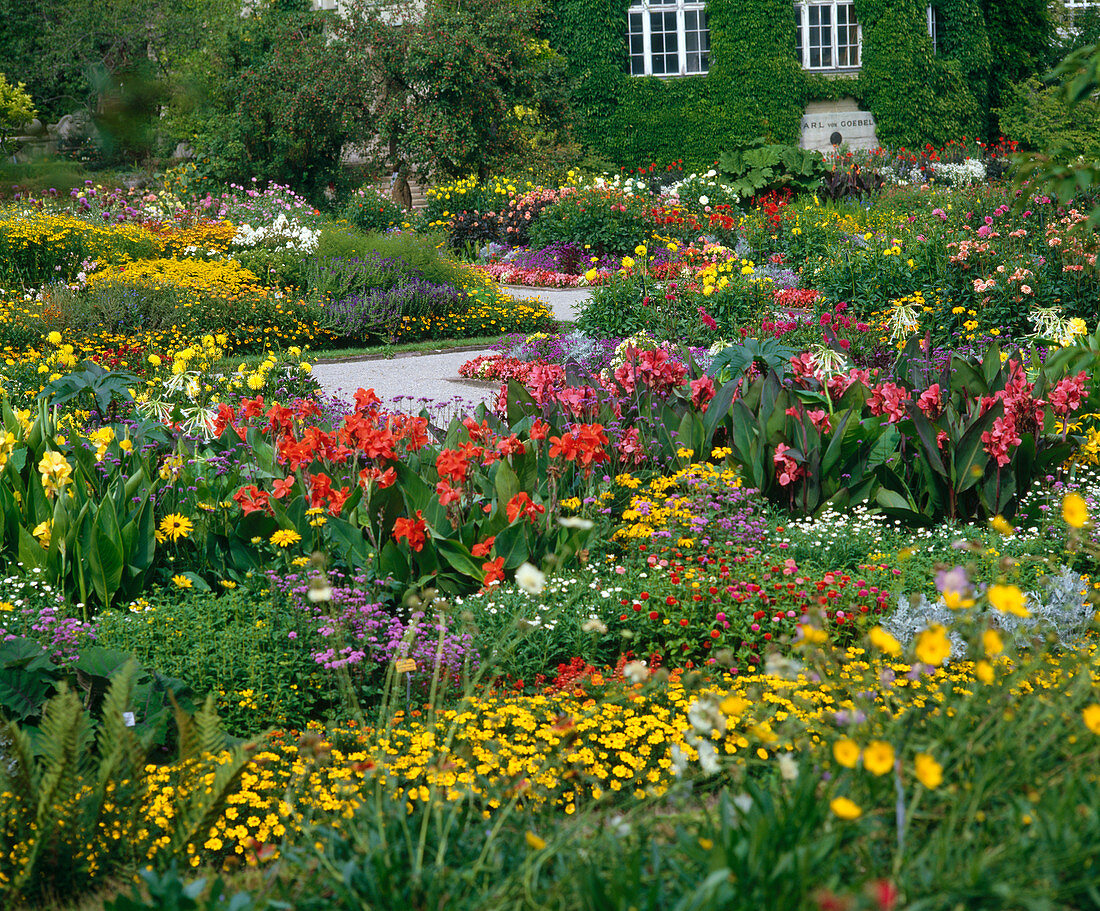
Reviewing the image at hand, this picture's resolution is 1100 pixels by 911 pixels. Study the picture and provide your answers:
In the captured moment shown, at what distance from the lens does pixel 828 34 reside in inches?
870

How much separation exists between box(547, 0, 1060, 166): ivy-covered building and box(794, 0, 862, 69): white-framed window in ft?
0.07

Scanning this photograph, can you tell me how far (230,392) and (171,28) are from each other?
21.5 metres

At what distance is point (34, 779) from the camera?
2193 millimetres

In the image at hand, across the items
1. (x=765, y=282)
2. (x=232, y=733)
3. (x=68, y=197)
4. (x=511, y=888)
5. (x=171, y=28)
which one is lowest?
(x=232, y=733)

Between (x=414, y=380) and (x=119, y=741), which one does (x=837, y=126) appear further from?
(x=119, y=741)

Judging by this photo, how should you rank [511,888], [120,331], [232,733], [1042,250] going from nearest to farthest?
1. [511,888]
2. [232,733]
3. [1042,250]
4. [120,331]

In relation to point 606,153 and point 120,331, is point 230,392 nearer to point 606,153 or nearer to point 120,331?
point 120,331

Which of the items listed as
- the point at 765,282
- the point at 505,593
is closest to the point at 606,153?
the point at 765,282

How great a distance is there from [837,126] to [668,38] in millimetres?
4111

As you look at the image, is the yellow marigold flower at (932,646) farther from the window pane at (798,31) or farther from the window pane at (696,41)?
the window pane at (798,31)

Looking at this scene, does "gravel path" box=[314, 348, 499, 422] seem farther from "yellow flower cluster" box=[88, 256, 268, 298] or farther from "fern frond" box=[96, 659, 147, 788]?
"fern frond" box=[96, 659, 147, 788]

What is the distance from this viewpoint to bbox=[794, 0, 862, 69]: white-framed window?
2189 cm

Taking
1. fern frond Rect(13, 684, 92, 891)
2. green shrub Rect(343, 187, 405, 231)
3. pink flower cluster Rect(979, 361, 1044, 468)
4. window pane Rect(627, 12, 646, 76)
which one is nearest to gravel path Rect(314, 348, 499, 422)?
pink flower cluster Rect(979, 361, 1044, 468)

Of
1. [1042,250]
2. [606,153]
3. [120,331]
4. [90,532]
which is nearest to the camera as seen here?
[90,532]
